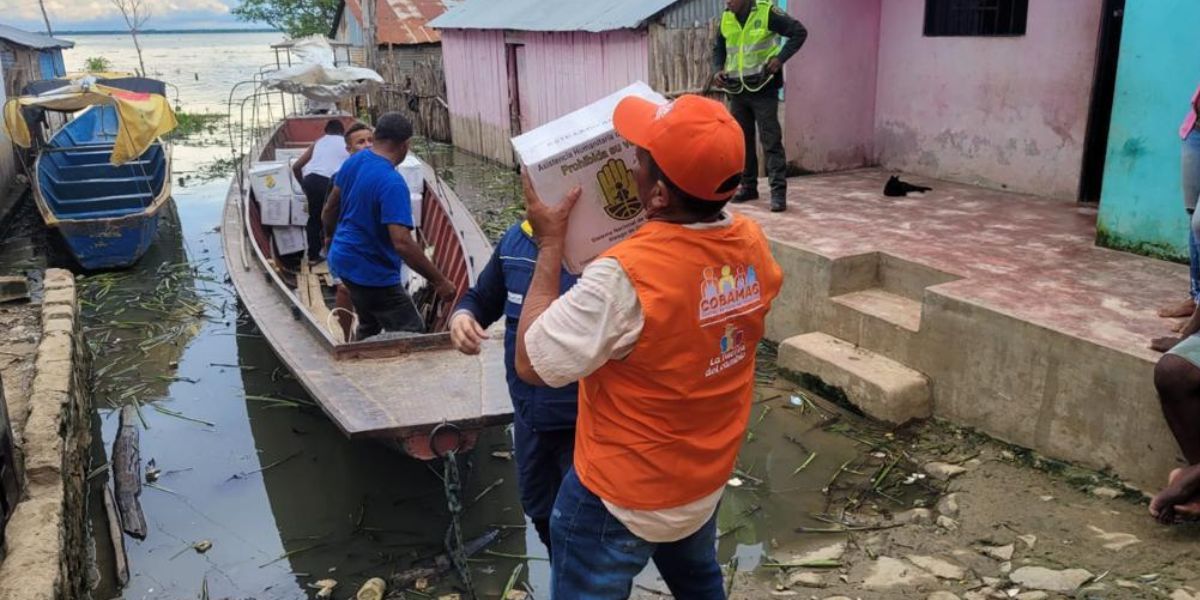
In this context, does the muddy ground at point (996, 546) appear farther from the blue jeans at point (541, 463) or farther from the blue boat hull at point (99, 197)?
the blue boat hull at point (99, 197)

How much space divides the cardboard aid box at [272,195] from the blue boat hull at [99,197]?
221 cm

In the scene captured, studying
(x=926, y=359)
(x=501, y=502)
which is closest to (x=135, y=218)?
(x=501, y=502)

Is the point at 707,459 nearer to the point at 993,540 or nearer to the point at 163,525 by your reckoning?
the point at 993,540

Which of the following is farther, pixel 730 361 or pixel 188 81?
pixel 188 81

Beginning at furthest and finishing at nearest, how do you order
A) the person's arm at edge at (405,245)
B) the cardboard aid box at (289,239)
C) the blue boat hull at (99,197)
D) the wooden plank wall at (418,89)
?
the wooden plank wall at (418,89) < the blue boat hull at (99,197) < the cardboard aid box at (289,239) < the person's arm at edge at (405,245)

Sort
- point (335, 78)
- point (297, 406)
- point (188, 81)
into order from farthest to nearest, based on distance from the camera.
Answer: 1. point (188, 81)
2. point (335, 78)
3. point (297, 406)

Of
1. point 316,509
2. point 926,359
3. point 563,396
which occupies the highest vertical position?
point 563,396

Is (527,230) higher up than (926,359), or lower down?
higher up

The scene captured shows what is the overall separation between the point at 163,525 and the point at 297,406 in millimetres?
1519

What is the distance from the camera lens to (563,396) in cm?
259

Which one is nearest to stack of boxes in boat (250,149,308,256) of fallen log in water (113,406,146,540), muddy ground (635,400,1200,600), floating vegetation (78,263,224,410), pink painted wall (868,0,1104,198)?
floating vegetation (78,263,224,410)

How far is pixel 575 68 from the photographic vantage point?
12.5 meters

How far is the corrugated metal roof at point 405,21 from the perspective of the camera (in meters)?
22.0

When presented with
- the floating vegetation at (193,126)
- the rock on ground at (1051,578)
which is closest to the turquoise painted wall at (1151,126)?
the rock on ground at (1051,578)
